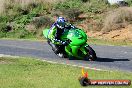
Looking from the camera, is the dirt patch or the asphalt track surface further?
the dirt patch

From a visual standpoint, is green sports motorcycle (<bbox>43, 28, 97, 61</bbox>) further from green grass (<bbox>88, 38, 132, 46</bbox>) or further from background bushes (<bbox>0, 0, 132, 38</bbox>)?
background bushes (<bbox>0, 0, 132, 38</bbox>)

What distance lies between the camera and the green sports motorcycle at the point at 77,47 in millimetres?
18781

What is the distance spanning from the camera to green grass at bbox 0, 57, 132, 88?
12367 millimetres

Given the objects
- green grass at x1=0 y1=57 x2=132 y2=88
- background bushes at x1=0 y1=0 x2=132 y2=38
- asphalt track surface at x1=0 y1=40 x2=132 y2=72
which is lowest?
background bushes at x1=0 y1=0 x2=132 y2=38

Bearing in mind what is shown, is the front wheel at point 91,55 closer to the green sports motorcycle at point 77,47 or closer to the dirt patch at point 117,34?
the green sports motorcycle at point 77,47

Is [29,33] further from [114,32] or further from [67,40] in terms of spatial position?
[67,40]

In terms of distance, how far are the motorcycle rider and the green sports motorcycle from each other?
134 mm

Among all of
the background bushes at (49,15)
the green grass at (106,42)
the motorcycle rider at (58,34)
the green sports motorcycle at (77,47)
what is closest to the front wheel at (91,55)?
the green sports motorcycle at (77,47)

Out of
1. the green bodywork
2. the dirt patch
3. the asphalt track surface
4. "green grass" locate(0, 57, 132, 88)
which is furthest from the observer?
the dirt patch

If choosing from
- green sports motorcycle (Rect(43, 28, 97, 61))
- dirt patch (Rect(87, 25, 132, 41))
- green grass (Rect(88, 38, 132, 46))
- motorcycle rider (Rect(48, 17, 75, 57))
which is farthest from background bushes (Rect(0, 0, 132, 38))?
green sports motorcycle (Rect(43, 28, 97, 61))

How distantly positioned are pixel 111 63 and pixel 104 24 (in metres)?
15.4

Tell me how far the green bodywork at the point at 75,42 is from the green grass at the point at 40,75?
1.88m

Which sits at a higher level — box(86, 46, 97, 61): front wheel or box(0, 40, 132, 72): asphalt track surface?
box(86, 46, 97, 61): front wheel

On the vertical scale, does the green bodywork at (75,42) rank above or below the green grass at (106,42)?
above
